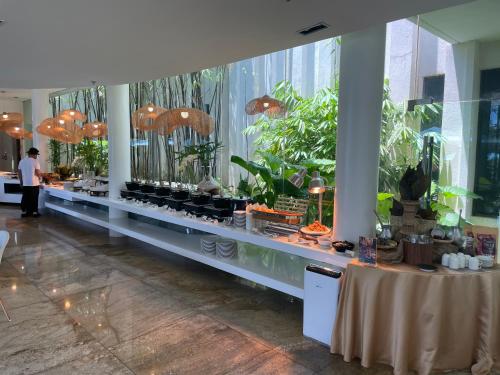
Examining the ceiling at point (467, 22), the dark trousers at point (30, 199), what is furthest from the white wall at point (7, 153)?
the ceiling at point (467, 22)

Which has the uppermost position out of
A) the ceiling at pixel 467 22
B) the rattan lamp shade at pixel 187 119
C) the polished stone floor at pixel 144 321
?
the ceiling at pixel 467 22

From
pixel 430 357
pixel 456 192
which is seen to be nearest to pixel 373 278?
pixel 430 357

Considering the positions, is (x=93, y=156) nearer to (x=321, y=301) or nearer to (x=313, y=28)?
(x=313, y=28)

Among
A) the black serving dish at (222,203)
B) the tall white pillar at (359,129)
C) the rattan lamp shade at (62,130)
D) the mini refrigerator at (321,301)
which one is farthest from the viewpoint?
the rattan lamp shade at (62,130)

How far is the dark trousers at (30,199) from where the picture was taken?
27.7ft

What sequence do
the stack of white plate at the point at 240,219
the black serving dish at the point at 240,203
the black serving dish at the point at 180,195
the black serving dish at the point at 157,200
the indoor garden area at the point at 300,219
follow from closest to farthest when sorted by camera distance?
the indoor garden area at the point at 300,219 < the stack of white plate at the point at 240,219 < the black serving dish at the point at 240,203 < the black serving dish at the point at 180,195 < the black serving dish at the point at 157,200

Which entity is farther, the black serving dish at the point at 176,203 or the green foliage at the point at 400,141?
the black serving dish at the point at 176,203

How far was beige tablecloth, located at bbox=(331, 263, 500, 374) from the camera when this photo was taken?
2541 millimetres

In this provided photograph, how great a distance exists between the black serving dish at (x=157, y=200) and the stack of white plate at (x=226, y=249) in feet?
4.96

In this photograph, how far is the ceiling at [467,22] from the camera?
3590mm

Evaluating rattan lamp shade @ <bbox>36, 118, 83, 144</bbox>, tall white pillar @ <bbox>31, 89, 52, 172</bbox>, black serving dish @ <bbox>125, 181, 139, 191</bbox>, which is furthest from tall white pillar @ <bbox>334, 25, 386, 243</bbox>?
tall white pillar @ <bbox>31, 89, 52, 172</bbox>

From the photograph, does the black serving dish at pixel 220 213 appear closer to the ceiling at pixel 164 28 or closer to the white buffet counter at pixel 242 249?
the white buffet counter at pixel 242 249

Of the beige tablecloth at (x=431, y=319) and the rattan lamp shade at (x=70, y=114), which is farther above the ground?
the rattan lamp shade at (x=70, y=114)

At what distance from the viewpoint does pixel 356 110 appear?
123 inches
